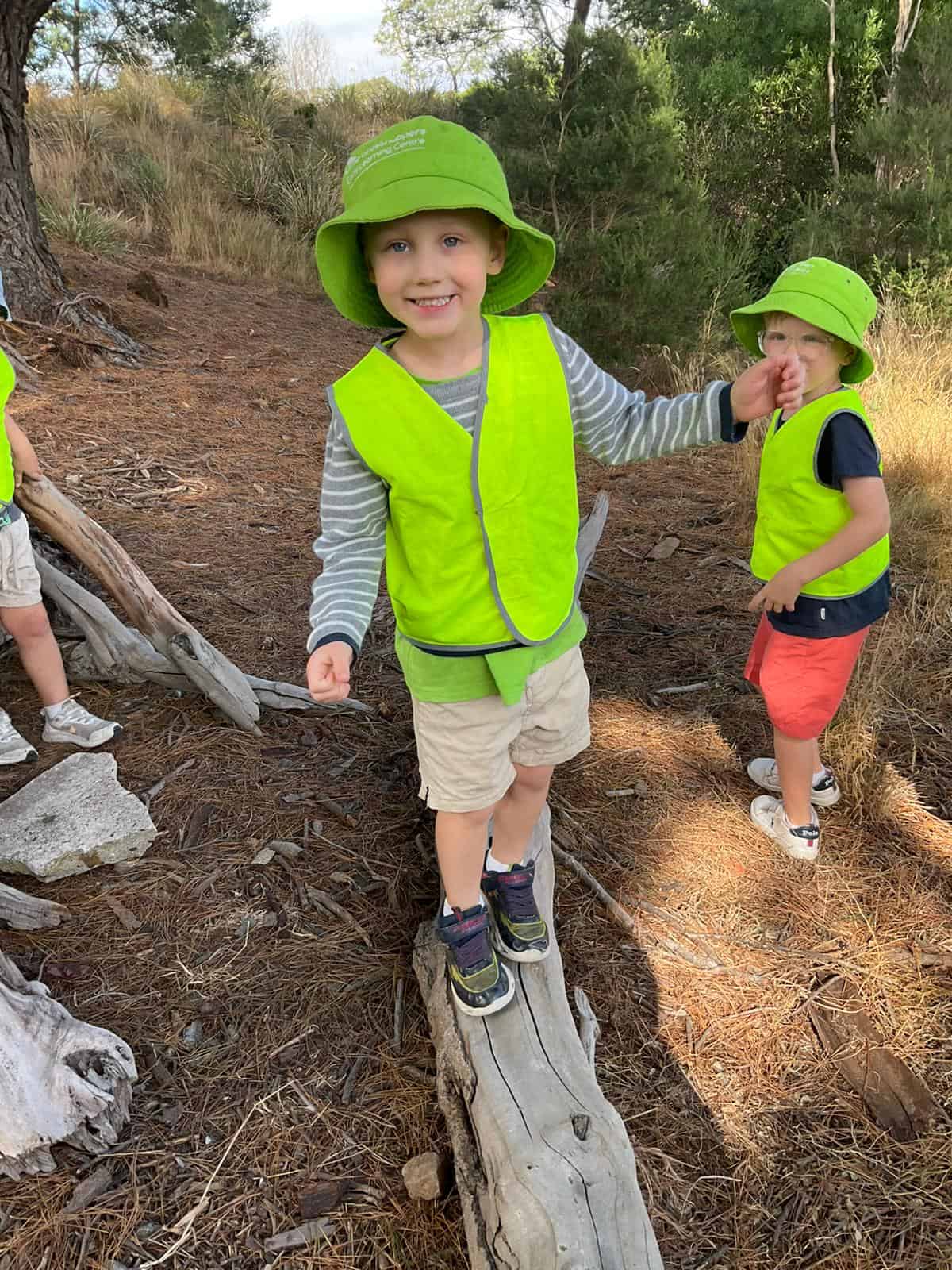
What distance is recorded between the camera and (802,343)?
6.94 feet

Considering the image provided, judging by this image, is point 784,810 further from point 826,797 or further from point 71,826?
point 71,826

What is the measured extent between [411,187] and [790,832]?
210 centimetres

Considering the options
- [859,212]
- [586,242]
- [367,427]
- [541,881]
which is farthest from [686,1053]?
[859,212]

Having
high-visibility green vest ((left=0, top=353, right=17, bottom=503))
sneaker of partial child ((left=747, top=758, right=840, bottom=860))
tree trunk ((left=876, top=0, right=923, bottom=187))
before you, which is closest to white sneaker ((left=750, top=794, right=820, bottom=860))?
sneaker of partial child ((left=747, top=758, right=840, bottom=860))

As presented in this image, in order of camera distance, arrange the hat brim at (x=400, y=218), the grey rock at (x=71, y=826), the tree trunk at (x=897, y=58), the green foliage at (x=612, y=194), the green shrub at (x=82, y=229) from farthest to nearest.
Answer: the tree trunk at (x=897, y=58), the green shrub at (x=82, y=229), the green foliage at (x=612, y=194), the grey rock at (x=71, y=826), the hat brim at (x=400, y=218)

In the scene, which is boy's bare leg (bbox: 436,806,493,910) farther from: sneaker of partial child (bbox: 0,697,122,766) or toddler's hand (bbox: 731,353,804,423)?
sneaker of partial child (bbox: 0,697,122,766)

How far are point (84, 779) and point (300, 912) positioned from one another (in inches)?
32.5

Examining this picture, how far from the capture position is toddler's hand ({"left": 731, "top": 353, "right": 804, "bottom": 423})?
150 centimetres

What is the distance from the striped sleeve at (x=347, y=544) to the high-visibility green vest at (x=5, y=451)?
167cm

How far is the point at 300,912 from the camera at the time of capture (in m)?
2.27

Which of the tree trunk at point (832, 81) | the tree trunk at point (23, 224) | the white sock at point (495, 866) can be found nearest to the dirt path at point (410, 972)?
the white sock at point (495, 866)

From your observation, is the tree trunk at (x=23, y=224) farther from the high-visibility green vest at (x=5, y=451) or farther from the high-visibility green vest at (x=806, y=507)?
the high-visibility green vest at (x=806, y=507)

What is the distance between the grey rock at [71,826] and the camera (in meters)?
2.28

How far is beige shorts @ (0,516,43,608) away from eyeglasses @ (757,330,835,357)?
2.45 m
